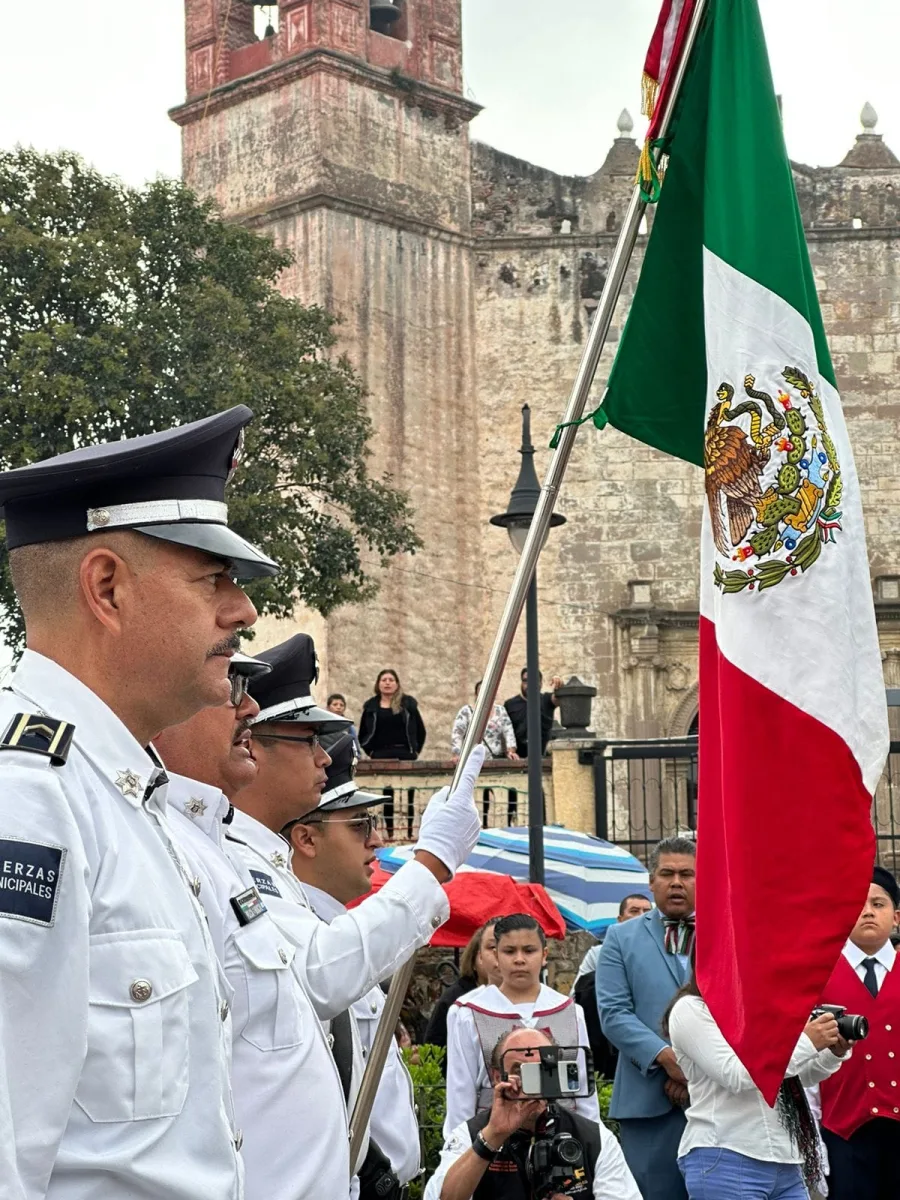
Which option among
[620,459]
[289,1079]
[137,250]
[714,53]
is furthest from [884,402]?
[289,1079]

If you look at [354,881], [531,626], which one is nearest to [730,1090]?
[354,881]

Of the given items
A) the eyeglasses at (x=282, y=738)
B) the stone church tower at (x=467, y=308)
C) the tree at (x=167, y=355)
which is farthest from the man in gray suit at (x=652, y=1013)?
the stone church tower at (x=467, y=308)

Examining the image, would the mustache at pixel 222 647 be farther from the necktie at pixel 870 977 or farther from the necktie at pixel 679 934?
the necktie at pixel 870 977

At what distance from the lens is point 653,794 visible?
67.9 ft

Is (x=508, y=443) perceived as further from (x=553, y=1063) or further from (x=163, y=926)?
(x=163, y=926)

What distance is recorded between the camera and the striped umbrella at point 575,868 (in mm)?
12711

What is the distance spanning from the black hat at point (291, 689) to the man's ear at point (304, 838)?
310 millimetres

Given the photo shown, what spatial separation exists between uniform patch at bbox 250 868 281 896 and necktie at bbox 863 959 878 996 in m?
3.87

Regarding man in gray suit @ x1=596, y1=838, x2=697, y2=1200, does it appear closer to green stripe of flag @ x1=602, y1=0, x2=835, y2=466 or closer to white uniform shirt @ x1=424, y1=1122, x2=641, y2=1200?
white uniform shirt @ x1=424, y1=1122, x2=641, y2=1200

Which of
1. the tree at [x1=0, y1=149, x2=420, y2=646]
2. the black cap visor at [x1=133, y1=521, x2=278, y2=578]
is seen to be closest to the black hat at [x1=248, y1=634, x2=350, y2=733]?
the black cap visor at [x1=133, y1=521, x2=278, y2=578]

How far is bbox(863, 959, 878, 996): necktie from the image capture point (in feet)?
23.4

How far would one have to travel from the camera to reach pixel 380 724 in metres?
19.4

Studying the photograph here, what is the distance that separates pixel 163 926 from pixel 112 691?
0.33 meters

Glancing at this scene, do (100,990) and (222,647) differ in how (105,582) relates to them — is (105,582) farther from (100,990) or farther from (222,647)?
(100,990)
